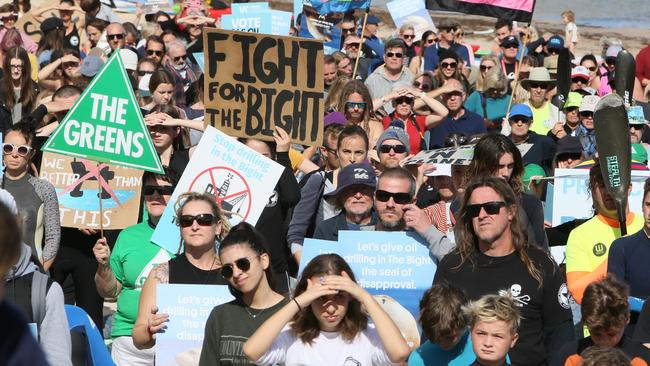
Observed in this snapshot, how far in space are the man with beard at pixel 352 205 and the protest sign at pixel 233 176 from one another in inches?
20.4

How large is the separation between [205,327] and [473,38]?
24.8 meters

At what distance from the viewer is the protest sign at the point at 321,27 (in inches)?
624

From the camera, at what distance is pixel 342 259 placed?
5.76 meters

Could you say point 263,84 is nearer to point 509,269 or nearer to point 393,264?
point 393,264

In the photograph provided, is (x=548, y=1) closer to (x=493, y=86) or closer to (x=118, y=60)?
(x=493, y=86)

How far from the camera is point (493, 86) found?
46.6ft

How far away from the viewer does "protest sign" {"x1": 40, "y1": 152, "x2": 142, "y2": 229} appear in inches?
360

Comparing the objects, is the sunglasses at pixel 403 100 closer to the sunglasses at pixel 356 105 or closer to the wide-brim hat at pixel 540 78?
the sunglasses at pixel 356 105

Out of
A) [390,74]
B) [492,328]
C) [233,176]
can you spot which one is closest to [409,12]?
[390,74]

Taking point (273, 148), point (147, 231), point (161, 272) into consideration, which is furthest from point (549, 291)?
point (273, 148)

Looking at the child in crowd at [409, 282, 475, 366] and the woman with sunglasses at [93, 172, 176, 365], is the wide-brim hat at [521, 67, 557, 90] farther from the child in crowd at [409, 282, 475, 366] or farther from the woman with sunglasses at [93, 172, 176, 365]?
the child in crowd at [409, 282, 475, 366]

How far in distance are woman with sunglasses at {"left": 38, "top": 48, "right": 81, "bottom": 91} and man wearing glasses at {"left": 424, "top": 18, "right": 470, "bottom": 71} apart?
4.69m

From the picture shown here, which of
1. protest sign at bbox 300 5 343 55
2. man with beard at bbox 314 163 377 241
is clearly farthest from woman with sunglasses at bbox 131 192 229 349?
protest sign at bbox 300 5 343 55

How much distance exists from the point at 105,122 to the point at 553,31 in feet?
77.1
